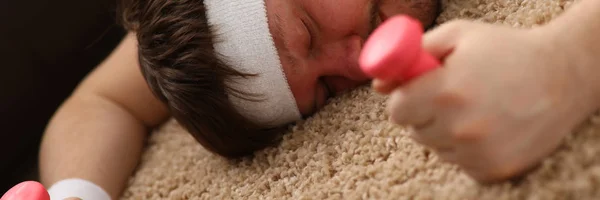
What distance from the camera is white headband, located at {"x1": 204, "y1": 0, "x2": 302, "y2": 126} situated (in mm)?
833

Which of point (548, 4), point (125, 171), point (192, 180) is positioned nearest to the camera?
point (548, 4)

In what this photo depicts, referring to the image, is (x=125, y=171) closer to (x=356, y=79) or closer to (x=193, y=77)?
(x=193, y=77)

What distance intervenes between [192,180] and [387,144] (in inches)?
14.5

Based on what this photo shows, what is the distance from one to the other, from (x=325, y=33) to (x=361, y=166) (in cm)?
23

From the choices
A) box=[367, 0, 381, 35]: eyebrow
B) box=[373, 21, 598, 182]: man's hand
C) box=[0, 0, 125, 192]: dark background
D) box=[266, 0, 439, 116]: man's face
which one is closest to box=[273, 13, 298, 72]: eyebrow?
box=[266, 0, 439, 116]: man's face

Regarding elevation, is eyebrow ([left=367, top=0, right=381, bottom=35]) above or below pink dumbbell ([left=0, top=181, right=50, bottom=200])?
above

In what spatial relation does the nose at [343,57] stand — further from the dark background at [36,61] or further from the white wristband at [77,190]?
the dark background at [36,61]

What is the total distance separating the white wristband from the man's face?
1.20 feet

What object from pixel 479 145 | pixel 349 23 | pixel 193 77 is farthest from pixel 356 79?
pixel 479 145

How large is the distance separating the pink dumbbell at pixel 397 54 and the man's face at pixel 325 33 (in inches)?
13.8

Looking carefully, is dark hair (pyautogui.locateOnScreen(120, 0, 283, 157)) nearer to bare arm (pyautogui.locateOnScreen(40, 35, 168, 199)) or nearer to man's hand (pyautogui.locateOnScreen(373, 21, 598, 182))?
bare arm (pyautogui.locateOnScreen(40, 35, 168, 199))

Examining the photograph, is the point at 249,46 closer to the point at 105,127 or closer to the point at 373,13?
the point at 373,13

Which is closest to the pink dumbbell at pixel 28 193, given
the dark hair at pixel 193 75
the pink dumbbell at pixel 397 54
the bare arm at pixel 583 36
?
the dark hair at pixel 193 75

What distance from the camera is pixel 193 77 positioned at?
86 cm
